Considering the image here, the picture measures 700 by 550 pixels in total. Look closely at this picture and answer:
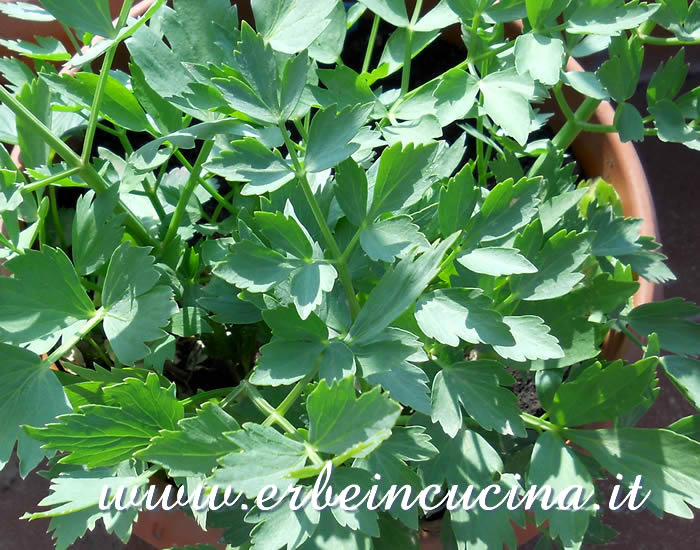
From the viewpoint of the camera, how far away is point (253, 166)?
1.61 ft

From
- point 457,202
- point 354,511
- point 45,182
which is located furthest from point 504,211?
point 45,182

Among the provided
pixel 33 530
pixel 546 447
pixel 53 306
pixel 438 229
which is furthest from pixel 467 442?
pixel 33 530

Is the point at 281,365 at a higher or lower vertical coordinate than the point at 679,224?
higher

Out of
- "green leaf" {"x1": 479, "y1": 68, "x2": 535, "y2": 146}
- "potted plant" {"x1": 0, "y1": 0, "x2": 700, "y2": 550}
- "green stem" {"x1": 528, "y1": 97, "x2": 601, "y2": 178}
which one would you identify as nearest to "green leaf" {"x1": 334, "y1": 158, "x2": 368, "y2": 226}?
"potted plant" {"x1": 0, "y1": 0, "x2": 700, "y2": 550}

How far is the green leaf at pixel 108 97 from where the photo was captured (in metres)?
0.58

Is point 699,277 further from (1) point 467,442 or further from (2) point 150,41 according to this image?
(2) point 150,41

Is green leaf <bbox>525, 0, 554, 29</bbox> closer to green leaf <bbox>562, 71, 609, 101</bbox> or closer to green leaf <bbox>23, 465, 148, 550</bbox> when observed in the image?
green leaf <bbox>562, 71, 609, 101</bbox>

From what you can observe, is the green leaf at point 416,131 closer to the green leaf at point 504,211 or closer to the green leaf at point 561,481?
the green leaf at point 504,211

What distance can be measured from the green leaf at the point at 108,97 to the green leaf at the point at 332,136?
19cm

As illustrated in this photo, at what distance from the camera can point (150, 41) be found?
561 millimetres

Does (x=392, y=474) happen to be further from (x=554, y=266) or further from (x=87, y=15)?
(x=87, y=15)

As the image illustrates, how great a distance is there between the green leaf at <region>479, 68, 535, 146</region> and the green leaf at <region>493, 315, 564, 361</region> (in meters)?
0.14

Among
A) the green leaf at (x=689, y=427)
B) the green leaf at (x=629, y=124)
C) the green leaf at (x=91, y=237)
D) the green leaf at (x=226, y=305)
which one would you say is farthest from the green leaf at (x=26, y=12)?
the green leaf at (x=689, y=427)

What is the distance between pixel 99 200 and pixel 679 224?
35.6 inches
